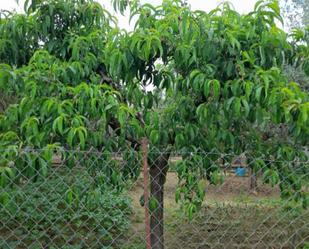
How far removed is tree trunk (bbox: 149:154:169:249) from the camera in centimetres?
374

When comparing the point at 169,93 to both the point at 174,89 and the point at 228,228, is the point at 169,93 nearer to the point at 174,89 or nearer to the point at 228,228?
the point at 174,89

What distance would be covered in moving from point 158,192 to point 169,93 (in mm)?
832

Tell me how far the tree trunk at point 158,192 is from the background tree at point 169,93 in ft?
0.07

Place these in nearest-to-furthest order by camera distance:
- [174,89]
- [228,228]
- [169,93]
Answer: [174,89] → [169,93] → [228,228]

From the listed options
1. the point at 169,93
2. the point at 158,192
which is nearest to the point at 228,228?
the point at 158,192

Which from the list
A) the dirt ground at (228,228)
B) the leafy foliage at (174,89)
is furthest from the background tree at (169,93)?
the dirt ground at (228,228)

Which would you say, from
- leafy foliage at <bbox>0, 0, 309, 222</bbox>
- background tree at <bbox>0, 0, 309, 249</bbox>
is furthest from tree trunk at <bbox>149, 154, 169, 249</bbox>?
leafy foliage at <bbox>0, 0, 309, 222</bbox>

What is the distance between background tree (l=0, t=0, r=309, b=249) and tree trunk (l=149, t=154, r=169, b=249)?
0.02 meters

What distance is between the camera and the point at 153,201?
11.5 feet

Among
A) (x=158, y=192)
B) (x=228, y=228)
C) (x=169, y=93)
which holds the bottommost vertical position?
(x=228, y=228)

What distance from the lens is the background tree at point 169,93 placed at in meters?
3.16

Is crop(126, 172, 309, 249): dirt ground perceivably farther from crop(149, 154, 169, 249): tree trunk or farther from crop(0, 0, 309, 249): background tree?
crop(0, 0, 309, 249): background tree

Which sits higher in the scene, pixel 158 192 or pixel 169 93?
pixel 169 93

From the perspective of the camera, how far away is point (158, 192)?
377 cm
